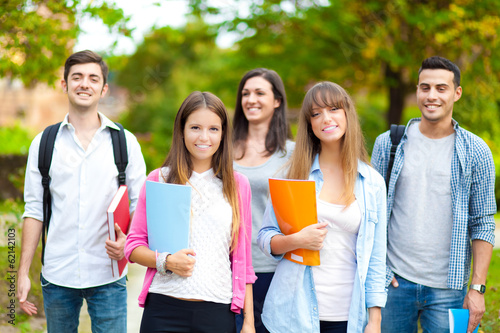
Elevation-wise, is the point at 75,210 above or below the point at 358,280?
above

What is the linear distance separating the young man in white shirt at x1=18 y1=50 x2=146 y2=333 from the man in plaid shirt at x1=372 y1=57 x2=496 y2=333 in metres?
1.64

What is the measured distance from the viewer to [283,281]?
2.71 m

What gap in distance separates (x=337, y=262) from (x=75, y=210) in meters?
1.51

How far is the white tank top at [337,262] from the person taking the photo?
2617 mm

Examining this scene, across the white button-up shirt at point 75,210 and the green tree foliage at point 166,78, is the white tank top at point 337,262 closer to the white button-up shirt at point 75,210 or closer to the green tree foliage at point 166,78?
the white button-up shirt at point 75,210

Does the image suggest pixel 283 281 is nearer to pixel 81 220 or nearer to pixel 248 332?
pixel 248 332

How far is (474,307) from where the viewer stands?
2922 mm

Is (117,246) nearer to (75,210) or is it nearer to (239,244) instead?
(75,210)

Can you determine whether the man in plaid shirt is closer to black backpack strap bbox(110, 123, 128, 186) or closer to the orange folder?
the orange folder

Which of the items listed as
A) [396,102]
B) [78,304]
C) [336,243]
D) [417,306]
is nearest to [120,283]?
[78,304]

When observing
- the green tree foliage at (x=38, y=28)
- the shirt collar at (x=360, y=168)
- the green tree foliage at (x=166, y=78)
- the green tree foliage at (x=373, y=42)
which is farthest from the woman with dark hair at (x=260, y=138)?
the green tree foliage at (x=373, y=42)

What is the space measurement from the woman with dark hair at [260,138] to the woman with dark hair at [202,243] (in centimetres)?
79

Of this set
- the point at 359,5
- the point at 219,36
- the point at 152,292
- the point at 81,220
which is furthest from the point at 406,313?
the point at 219,36

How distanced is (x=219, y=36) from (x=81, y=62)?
8377 mm
